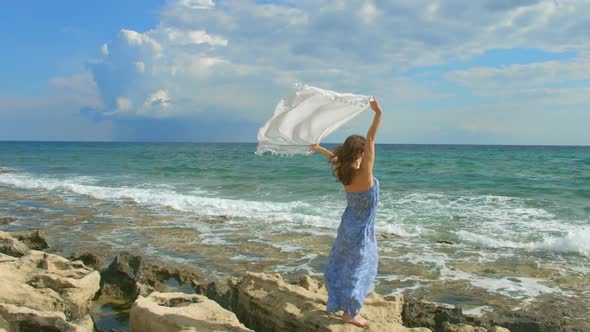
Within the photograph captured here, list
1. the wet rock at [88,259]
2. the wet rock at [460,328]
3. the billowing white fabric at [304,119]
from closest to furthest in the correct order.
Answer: the wet rock at [460,328], the billowing white fabric at [304,119], the wet rock at [88,259]

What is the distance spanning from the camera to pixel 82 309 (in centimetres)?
507

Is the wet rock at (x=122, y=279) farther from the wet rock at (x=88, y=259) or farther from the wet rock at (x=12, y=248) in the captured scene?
the wet rock at (x=12, y=248)

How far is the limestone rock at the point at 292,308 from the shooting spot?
13.0 ft

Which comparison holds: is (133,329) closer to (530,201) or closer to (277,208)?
(277,208)

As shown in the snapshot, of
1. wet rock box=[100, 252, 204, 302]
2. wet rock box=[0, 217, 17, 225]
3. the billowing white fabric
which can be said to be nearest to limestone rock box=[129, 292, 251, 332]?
wet rock box=[100, 252, 204, 302]

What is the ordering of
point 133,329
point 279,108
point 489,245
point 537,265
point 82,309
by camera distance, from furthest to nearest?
point 489,245 → point 537,265 → point 82,309 → point 279,108 → point 133,329

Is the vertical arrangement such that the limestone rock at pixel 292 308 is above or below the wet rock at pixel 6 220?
above

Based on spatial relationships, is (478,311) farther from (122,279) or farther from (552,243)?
(552,243)

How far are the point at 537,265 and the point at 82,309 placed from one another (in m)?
6.93

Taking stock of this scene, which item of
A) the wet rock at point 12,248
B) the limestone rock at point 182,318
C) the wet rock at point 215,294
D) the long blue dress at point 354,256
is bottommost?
the wet rock at point 215,294

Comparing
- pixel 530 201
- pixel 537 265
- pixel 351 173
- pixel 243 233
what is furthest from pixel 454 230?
pixel 351 173

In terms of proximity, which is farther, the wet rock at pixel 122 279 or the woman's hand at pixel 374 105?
the wet rock at pixel 122 279

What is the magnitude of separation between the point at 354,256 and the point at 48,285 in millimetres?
3423

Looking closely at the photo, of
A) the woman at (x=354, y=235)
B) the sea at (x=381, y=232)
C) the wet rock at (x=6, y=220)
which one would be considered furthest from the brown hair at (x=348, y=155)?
the wet rock at (x=6, y=220)
